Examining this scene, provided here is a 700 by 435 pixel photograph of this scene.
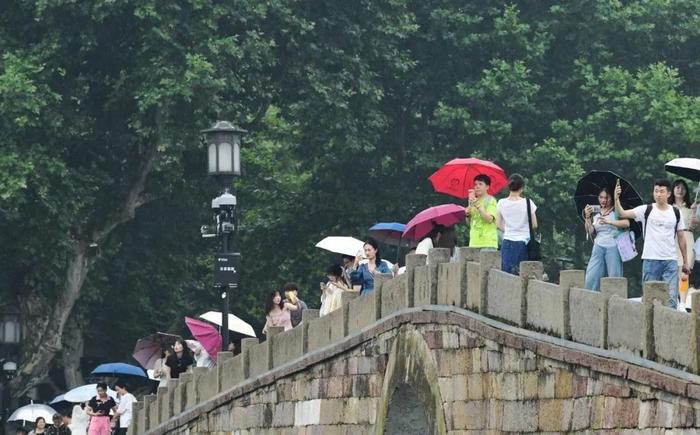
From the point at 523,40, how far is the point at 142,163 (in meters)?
7.24

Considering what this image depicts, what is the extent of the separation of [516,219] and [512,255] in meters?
0.39

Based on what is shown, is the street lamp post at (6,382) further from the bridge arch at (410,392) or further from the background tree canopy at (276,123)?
the bridge arch at (410,392)

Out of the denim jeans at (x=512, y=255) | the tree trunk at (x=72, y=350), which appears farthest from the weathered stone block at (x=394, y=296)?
the tree trunk at (x=72, y=350)

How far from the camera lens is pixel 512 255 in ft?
63.9

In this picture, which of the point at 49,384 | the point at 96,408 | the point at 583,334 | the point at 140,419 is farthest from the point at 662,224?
the point at 49,384

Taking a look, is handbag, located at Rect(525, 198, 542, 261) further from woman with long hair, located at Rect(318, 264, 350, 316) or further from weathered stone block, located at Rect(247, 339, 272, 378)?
weathered stone block, located at Rect(247, 339, 272, 378)

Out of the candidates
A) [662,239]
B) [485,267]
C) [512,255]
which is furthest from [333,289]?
[662,239]

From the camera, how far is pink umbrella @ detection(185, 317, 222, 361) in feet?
92.2

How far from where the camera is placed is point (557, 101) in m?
40.3

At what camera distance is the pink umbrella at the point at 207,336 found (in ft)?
92.2

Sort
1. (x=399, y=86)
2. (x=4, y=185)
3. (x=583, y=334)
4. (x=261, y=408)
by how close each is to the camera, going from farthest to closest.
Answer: (x=399, y=86) → (x=4, y=185) → (x=261, y=408) → (x=583, y=334)

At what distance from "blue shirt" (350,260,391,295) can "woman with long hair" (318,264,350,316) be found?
28 centimetres

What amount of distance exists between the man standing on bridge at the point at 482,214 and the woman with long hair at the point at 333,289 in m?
3.19

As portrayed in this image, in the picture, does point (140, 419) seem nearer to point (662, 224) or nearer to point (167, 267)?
point (167, 267)
